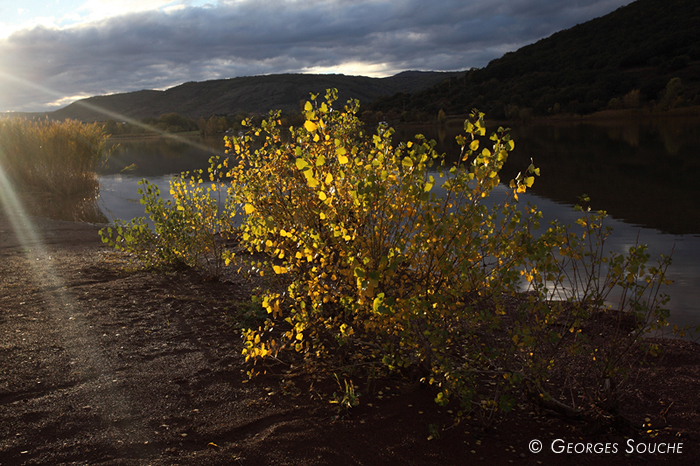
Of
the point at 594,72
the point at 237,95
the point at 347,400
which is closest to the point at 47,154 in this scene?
the point at 347,400

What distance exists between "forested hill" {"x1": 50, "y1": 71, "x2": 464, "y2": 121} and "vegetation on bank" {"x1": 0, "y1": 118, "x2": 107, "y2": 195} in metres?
119

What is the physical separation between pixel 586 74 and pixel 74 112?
141817 mm

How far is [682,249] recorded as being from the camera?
8055mm

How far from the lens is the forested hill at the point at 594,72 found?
58.6 metres

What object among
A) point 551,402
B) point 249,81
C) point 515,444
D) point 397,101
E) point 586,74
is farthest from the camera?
point 249,81

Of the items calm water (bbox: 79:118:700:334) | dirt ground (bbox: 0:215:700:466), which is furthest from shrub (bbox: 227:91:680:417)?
calm water (bbox: 79:118:700:334)

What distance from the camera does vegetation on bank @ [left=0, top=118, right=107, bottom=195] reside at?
17.1 metres

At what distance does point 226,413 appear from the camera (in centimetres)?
318

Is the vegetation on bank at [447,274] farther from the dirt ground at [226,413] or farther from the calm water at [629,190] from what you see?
the calm water at [629,190]

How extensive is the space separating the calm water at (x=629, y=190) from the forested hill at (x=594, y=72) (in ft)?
105

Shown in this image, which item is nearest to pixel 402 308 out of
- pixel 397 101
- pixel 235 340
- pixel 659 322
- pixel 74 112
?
pixel 659 322

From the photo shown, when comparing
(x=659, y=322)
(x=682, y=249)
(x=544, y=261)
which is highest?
(x=544, y=261)

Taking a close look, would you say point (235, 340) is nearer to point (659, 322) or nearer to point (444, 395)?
point (444, 395)

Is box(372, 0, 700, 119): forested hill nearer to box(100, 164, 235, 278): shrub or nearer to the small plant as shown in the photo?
box(100, 164, 235, 278): shrub
